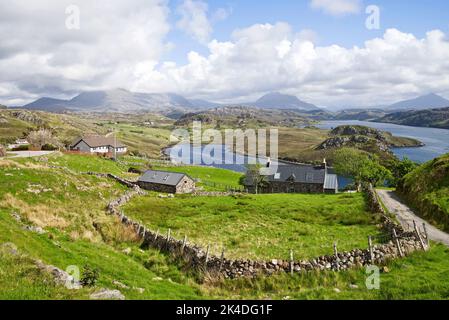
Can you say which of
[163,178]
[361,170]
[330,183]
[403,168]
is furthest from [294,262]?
[403,168]

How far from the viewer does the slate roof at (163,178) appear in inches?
2903

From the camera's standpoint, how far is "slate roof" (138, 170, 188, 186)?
7374 centimetres

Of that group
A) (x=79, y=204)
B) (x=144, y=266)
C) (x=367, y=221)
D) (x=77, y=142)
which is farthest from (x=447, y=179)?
(x=77, y=142)

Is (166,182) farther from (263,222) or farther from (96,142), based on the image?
(96,142)

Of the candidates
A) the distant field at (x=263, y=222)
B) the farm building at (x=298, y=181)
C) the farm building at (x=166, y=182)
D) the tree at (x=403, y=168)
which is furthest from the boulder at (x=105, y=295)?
the tree at (x=403, y=168)

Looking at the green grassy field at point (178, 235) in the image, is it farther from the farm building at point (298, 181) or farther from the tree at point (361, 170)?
the tree at point (361, 170)

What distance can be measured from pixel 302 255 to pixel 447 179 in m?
27.5

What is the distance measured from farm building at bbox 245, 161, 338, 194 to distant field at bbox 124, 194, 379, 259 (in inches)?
1223

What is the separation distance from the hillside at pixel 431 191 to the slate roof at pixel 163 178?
41.2 meters

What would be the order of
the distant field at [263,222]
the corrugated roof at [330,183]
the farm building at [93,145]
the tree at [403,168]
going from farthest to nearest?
the farm building at [93,145] < the tree at [403,168] < the corrugated roof at [330,183] < the distant field at [263,222]

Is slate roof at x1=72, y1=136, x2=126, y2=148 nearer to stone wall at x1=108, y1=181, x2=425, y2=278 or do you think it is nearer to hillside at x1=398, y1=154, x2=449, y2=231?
hillside at x1=398, y1=154, x2=449, y2=231

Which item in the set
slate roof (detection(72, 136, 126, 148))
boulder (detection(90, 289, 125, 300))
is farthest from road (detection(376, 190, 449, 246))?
slate roof (detection(72, 136, 126, 148))

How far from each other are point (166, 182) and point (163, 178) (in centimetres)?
199

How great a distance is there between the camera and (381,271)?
2295 centimetres
